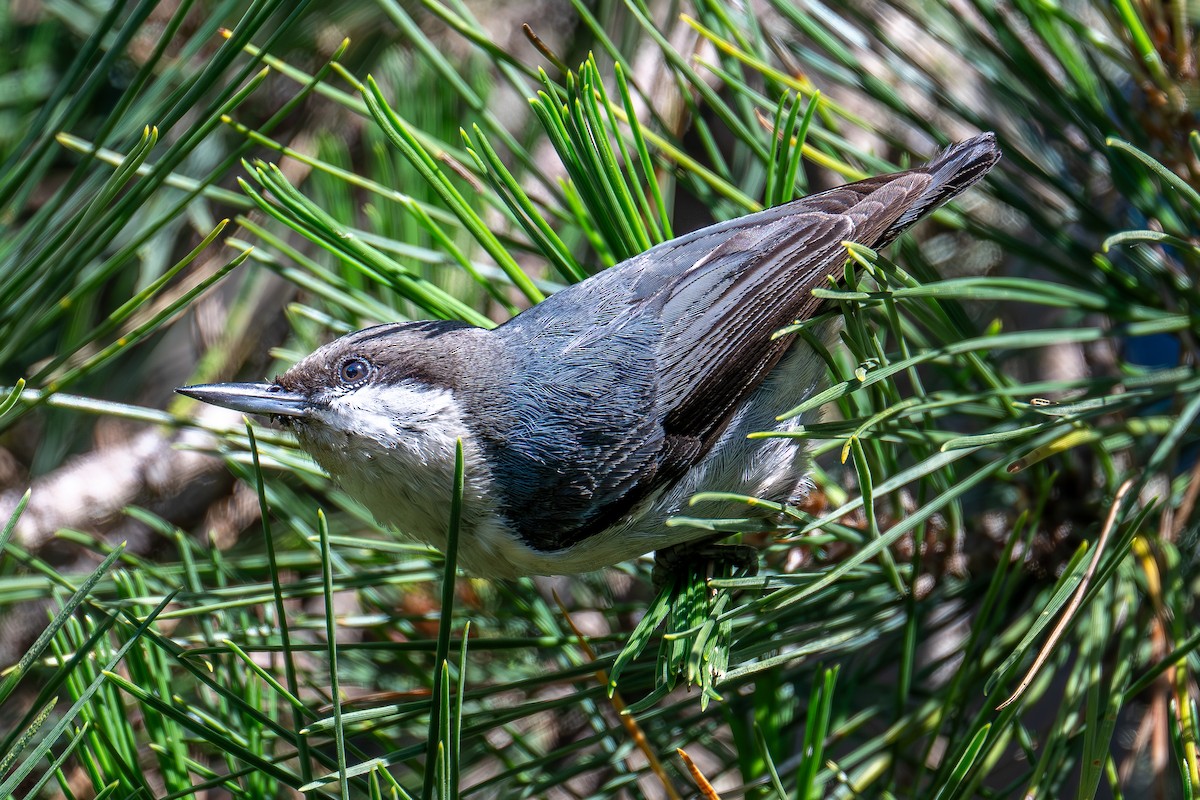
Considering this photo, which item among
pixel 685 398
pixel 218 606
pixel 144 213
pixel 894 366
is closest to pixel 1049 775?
pixel 894 366

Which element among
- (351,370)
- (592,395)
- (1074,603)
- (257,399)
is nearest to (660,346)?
(592,395)

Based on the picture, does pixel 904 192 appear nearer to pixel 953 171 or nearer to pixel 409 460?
pixel 953 171

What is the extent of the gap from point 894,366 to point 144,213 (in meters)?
1.58

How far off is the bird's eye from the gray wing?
0.21 meters

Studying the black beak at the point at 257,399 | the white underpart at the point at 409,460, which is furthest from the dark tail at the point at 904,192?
the black beak at the point at 257,399

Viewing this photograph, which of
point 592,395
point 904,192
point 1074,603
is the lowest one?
point 1074,603

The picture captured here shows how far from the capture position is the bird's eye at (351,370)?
4.72ft

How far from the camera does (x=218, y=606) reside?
110cm

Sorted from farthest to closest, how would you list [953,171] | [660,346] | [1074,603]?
1. [660,346]
2. [953,171]
3. [1074,603]

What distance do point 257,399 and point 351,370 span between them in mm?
133

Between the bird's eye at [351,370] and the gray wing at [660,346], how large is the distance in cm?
21

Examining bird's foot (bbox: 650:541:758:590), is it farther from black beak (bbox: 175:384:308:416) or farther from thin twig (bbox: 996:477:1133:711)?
black beak (bbox: 175:384:308:416)

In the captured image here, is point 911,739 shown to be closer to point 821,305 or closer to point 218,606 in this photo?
point 821,305

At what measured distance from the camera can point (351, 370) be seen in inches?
56.7
